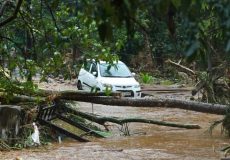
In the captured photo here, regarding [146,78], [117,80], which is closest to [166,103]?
[117,80]

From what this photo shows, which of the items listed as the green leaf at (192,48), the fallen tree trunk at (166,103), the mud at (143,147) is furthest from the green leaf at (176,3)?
the fallen tree trunk at (166,103)

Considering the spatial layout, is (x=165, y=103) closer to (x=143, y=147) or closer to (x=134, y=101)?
(x=134, y=101)

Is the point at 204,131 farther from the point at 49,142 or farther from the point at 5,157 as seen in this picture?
the point at 5,157

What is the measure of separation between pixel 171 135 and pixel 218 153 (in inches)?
86.0

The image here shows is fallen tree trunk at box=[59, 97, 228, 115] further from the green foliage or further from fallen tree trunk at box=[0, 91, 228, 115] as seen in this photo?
the green foliage

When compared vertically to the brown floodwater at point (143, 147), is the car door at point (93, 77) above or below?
above

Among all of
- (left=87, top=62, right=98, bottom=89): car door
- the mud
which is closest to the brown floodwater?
the mud

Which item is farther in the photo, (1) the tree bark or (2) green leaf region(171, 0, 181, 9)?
(1) the tree bark

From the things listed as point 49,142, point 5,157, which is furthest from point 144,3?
point 49,142

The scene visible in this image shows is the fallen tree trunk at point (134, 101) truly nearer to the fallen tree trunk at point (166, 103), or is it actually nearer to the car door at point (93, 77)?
the fallen tree trunk at point (166, 103)

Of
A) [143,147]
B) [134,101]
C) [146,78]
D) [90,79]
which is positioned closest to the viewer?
[143,147]

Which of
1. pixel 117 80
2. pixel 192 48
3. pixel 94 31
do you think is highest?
pixel 94 31

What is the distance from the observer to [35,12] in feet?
25.7

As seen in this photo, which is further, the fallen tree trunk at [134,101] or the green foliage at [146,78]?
the green foliage at [146,78]
